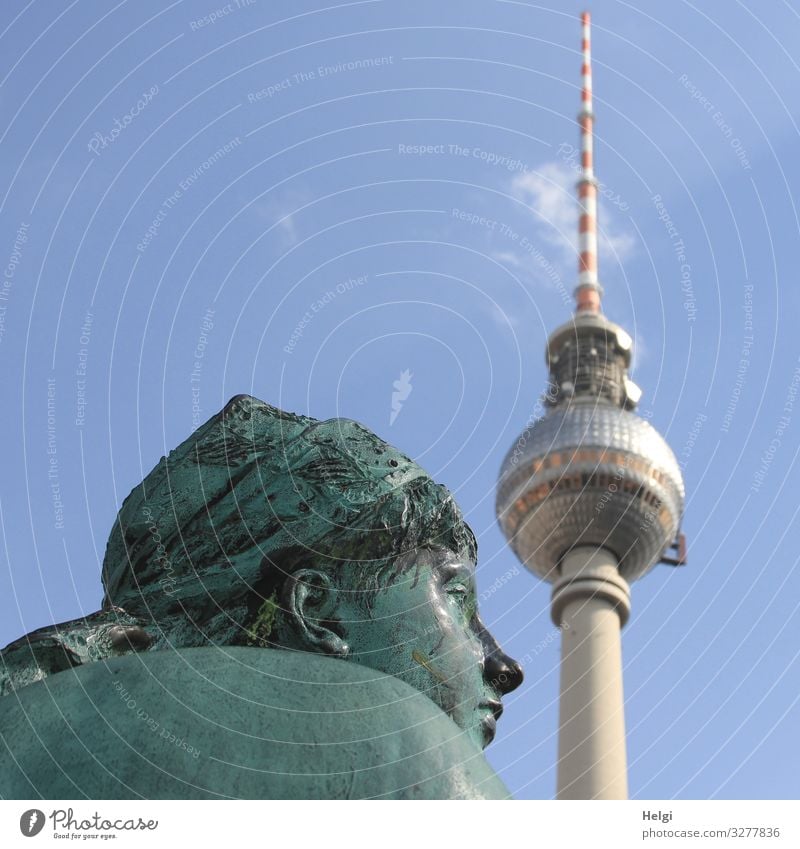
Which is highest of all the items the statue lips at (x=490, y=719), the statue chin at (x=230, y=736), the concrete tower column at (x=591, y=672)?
the concrete tower column at (x=591, y=672)

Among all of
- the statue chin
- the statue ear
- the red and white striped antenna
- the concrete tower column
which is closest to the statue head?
the statue ear

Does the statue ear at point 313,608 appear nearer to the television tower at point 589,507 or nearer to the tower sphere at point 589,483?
the television tower at point 589,507

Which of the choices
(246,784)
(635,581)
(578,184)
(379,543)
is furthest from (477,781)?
(635,581)

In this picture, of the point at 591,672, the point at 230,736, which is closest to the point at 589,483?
the point at 591,672

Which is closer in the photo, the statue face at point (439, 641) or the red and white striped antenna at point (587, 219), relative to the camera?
the statue face at point (439, 641)

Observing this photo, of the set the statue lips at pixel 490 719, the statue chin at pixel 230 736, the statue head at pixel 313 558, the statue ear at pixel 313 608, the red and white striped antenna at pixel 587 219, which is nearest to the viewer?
the statue chin at pixel 230 736

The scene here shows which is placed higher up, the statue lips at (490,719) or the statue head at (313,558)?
the statue head at (313,558)

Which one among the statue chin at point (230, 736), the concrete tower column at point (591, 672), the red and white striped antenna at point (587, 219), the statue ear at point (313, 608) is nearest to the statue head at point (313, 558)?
the statue ear at point (313, 608)
